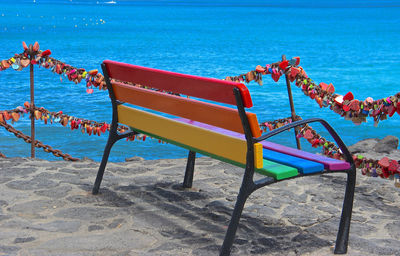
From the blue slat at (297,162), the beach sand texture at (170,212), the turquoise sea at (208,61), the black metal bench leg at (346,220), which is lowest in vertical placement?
the turquoise sea at (208,61)

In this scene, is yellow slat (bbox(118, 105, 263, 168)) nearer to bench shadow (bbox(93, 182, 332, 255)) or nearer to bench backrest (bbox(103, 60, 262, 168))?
bench backrest (bbox(103, 60, 262, 168))

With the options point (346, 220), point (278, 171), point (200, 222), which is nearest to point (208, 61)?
point (200, 222)

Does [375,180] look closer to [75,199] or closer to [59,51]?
[75,199]

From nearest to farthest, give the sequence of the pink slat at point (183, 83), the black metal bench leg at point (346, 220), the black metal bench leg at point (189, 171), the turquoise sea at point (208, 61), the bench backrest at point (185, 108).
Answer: the pink slat at point (183, 83)
the bench backrest at point (185, 108)
the black metal bench leg at point (346, 220)
the black metal bench leg at point (189, 171)
the turquoise sea at point (208, 61)

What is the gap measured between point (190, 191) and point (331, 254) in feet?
5.85

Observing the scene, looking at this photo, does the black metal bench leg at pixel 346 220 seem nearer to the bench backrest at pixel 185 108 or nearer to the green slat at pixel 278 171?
the green slat at pixel 278 171

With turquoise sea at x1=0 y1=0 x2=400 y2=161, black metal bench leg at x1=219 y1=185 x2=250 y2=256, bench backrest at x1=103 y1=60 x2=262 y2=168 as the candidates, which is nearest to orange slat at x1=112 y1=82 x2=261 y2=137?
bench backrest at x1=103 y1=60 x2=262 y2=168

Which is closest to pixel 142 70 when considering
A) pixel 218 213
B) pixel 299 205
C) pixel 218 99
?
pixel 218 99

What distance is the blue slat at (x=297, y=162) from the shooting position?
4.23 m

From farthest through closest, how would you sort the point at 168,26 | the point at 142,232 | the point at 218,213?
1. the point at 168,26
2. the point at 218,213
3. the point at 142,232

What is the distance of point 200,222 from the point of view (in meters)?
5.06

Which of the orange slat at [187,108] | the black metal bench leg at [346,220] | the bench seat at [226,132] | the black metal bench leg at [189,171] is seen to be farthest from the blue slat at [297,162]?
the black metal bench leg at [189,171]

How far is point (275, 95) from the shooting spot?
30609 mm

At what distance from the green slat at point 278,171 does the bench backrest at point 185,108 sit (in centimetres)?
11
